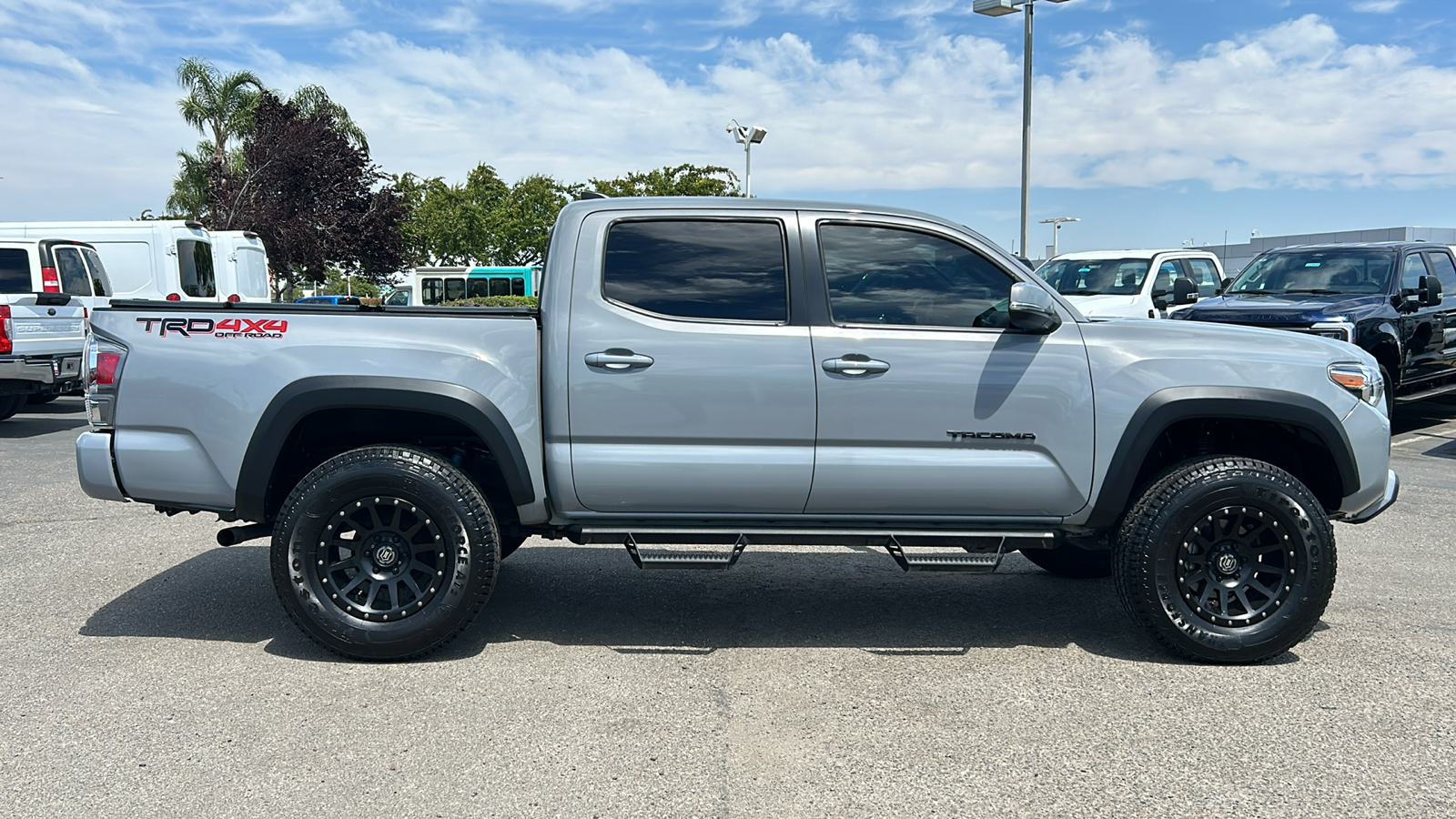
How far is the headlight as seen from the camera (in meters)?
4.63

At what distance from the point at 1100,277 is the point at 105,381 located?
12.7 meters

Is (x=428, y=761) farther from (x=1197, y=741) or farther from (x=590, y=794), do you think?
(x=1197, y=741)

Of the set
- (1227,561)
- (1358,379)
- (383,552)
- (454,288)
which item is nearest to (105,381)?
(383,552)

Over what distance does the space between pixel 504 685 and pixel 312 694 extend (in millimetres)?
719

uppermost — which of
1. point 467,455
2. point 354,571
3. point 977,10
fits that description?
point 977,10

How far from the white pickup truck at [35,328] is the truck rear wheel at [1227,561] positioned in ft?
35.5

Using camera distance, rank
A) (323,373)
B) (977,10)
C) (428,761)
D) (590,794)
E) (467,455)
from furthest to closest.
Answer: (977,10) → (467,455) → (323,373) → (428,761) → (590,794)

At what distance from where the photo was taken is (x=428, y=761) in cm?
355

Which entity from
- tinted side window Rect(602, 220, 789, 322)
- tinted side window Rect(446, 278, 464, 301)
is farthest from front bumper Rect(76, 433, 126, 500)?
tinted side window Rect(446, 278, 464, 301)

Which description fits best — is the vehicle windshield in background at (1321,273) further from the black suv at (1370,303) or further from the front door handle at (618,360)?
the front door handle at (618,360)

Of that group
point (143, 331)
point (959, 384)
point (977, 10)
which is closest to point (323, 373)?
point (143, 331)

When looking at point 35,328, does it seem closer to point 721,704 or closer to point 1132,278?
point 721,704

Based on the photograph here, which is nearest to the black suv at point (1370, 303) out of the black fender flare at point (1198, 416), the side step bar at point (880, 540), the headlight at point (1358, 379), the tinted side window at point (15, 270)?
the headlight at point (1358, 379)

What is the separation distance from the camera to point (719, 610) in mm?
5363
